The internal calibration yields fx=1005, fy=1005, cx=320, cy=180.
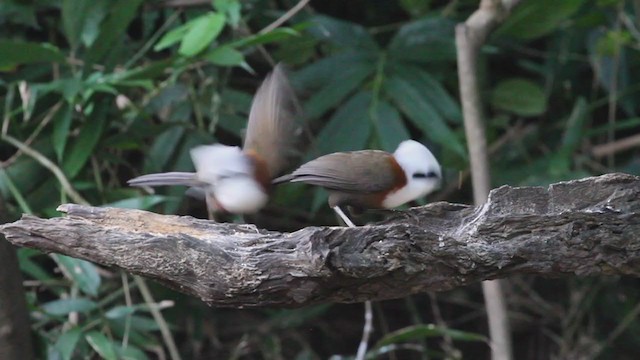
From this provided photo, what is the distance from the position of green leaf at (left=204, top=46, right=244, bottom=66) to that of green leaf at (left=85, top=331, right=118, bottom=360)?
65 centimetres

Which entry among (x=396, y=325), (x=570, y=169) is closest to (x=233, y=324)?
(x=396, y=325)

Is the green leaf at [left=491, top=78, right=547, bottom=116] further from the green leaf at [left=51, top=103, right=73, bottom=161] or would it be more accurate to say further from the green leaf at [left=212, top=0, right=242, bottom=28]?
the green leaf at [left=51, top=103, right=73, bottom=161]

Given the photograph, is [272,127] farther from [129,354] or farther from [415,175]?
[129,354]

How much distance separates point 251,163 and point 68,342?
770mm

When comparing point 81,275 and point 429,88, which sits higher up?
point 429,88

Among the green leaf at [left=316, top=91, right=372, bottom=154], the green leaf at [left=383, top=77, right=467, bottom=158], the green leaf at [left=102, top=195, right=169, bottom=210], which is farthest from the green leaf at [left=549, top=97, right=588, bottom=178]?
the green leaf at [left=102, top=195, right=169, bottom=210]

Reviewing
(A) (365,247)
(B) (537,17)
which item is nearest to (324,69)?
(B) (537,17)

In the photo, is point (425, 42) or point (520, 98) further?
point (520, 98)

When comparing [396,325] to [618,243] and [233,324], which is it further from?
[618,243]

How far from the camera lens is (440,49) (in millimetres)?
2570

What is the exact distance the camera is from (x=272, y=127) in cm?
179

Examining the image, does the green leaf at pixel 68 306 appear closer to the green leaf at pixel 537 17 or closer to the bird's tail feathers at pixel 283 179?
the bird's tail feathers at pixel 283 179

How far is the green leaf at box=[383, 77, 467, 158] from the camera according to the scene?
237 centimetres

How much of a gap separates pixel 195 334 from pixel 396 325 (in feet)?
2.38
